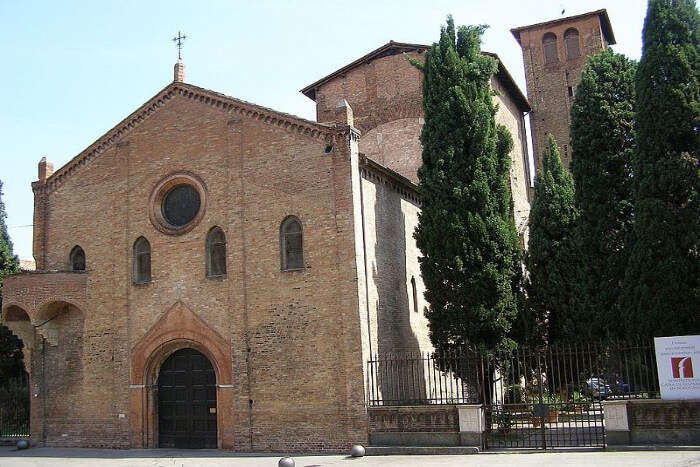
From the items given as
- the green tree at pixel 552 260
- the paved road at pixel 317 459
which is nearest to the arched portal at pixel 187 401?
the paved road at pixel 317 459

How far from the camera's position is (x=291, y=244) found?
1769 cm

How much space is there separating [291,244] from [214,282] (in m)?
2.29

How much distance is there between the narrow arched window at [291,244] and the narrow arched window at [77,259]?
255 inches

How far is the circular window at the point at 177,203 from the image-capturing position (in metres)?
18.9

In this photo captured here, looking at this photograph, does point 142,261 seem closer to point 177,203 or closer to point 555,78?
point 177,203

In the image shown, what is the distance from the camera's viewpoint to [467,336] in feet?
56.1

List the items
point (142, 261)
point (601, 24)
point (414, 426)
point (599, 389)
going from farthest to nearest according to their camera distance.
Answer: point (601, 24), point (142, 261), point (414, 426), point (599, 389)

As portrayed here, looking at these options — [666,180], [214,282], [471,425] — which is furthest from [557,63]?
[471,425]

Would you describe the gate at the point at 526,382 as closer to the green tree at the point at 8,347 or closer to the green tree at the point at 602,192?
the green tree at the point at 602,192

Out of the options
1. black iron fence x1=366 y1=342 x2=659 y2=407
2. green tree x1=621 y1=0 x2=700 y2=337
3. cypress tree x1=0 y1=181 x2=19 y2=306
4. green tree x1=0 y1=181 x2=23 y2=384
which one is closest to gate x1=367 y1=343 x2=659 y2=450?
black iron fence x1=366 y1=342 x2=659 y2=407

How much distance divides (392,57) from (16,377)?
1760 cm

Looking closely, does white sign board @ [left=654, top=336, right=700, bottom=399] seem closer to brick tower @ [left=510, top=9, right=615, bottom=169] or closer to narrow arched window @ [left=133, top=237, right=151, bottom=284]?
narrow arched window @ [left=133, top=237, right=151, bottom=284]

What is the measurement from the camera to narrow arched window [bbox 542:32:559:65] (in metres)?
33.4

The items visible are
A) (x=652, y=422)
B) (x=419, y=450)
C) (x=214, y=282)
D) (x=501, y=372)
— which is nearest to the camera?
(x=652, y=422)
